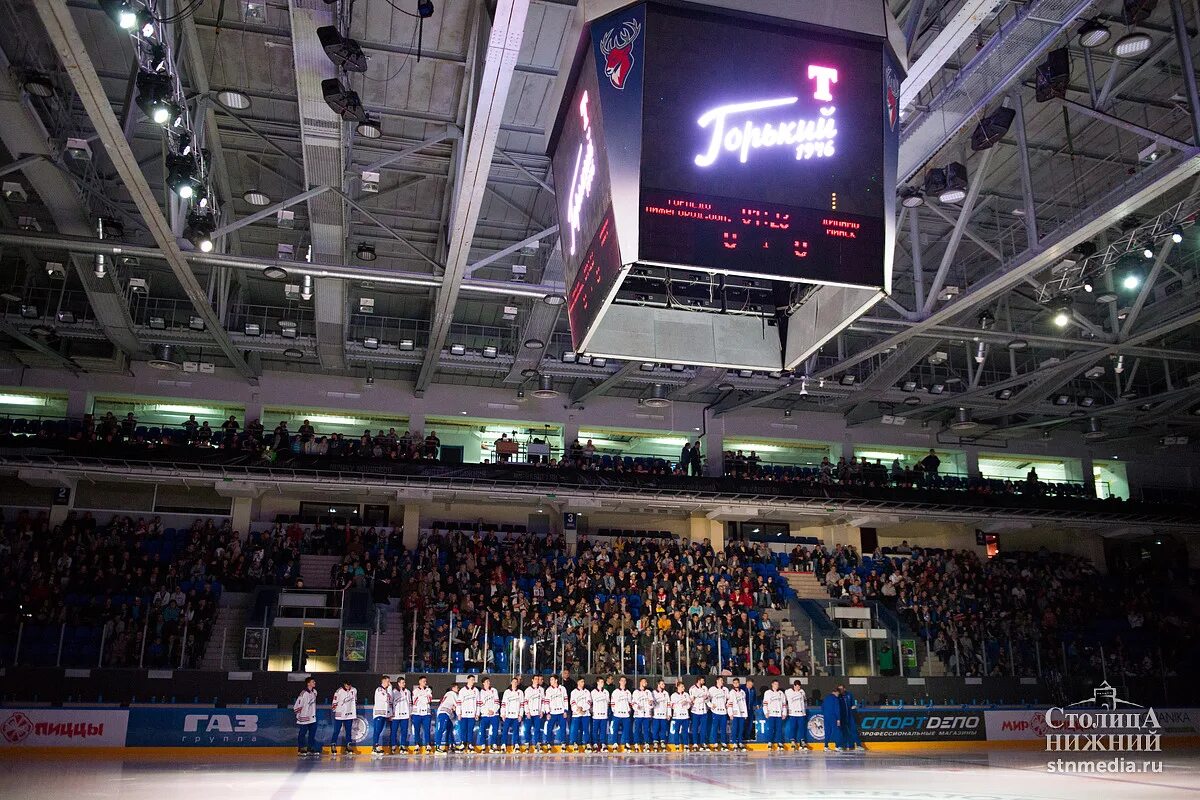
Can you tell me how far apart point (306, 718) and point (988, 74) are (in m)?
16.6

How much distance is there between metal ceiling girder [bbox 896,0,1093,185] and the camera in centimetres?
1174

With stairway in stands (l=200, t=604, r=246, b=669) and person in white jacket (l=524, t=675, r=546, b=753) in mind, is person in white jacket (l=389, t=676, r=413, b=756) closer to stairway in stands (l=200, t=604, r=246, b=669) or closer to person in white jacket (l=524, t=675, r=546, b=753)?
person in white jacket (l=524, t=675, r=546, b=753)

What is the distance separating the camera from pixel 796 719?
21.4 meters

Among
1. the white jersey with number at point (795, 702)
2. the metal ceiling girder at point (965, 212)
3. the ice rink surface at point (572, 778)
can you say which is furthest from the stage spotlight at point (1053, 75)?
the white jersey with number at point (795, 702)

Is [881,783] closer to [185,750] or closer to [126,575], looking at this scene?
[185,750]

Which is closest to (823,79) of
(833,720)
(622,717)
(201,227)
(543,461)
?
(201,227)

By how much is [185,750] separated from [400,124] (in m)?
12.8

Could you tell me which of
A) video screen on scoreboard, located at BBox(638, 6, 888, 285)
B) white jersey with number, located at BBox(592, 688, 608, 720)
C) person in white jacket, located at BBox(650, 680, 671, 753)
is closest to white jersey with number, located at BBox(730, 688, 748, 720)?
person in white jacket, located at BBox(650, 680, 671, 753)

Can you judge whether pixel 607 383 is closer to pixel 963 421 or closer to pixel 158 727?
pixel 963 421

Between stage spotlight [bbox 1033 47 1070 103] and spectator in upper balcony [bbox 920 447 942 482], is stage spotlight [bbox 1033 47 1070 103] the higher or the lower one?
the higher one

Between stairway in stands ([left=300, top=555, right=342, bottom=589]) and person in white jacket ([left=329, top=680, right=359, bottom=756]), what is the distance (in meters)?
9.03

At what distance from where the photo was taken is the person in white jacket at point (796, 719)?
21234mm

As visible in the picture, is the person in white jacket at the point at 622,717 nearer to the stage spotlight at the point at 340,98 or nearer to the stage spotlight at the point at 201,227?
the stage spotlight at the point at 201,227

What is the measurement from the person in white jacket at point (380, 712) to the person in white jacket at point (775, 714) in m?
8.78
